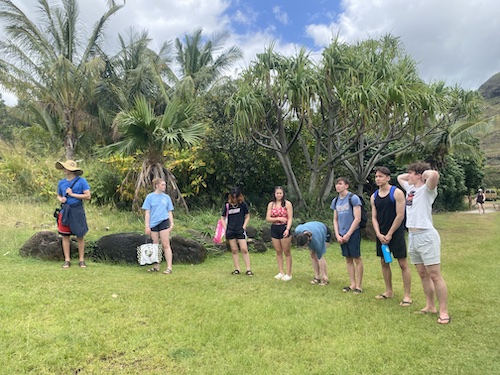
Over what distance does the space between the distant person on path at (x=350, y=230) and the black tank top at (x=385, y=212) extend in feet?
1.26

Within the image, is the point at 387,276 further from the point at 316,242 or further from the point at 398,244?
the point at 316,242

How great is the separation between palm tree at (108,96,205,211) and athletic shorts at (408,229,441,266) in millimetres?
5862

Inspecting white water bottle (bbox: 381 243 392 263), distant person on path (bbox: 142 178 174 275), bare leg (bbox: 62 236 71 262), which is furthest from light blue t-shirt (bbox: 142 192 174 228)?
white water bottle (bbox: 381 243 392 263)

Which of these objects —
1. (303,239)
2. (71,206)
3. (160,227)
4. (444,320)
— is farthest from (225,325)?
(71,206)

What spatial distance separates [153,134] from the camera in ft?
29.7

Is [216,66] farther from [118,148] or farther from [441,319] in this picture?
[441,319]

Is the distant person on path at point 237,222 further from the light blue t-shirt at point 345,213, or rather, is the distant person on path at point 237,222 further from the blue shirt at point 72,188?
the blue shirt at point 72,188

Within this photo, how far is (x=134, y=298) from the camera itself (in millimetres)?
4535

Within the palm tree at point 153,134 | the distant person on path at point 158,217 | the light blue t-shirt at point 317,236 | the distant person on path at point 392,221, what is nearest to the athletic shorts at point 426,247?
the distant person on path at point 392,221

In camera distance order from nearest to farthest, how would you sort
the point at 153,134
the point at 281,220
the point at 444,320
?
the point at 444,320 → the point at 281,220 → the point at 153,134

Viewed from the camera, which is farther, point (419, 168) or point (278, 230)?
point (278, 230)

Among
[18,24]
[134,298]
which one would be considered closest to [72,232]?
[134,298]

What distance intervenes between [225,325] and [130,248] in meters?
3.67

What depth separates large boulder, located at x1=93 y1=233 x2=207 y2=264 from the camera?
22.7 feet
